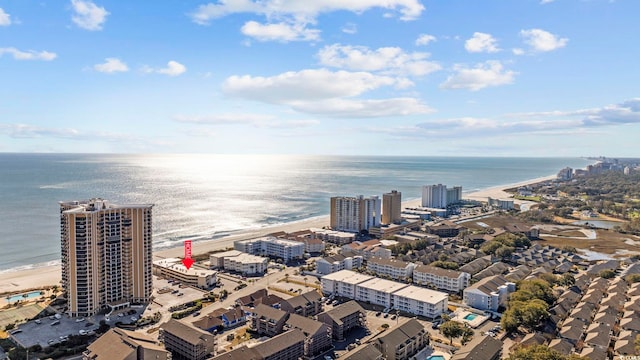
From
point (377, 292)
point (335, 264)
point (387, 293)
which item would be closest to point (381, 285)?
point (377, 292)

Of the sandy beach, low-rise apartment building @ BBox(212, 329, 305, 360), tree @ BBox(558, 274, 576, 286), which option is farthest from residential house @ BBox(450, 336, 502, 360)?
the sandy beach

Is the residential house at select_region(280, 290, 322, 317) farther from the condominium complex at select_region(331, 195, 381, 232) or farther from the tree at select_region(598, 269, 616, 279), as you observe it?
the condominium complex at select_region(331, 195, 381, 232)

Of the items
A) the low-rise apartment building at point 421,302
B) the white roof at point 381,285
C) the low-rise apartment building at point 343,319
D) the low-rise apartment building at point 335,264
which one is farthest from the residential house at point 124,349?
the low-rise apartment building at point 335,264

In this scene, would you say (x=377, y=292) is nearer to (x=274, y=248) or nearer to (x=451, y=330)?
(x=451, y=330)

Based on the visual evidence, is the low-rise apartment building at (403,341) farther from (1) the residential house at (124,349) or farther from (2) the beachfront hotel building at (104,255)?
(2) the beachfront hotel building at (104,255)

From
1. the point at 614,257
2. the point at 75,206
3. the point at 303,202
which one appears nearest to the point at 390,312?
the point at 75,206
